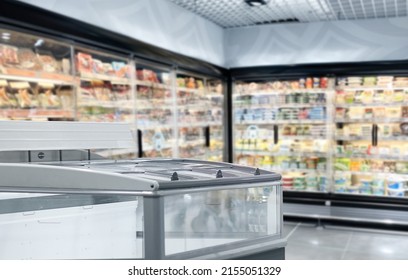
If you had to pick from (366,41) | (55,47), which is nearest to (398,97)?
(366,41)

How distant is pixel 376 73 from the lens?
19.4 feet

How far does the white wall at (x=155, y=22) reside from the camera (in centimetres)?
396

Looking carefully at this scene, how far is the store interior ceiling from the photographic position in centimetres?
541

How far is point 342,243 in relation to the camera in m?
5.23

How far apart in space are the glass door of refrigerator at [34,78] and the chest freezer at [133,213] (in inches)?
58.5

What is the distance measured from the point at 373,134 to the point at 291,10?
2200mm

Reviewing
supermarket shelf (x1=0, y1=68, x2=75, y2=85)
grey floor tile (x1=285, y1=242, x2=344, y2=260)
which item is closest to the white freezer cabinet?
supermarket shelf (x1=0, y1=68, x2=75, y2=85)

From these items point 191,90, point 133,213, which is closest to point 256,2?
point 191,90

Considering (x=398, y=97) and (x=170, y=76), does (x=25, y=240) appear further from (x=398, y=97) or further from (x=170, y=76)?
(x=398, y=97)

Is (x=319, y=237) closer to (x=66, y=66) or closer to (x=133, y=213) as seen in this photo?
(x=66, y=66)

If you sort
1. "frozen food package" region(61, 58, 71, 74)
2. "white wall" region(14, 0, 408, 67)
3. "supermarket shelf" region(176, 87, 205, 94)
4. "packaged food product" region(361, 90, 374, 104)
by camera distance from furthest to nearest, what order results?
"packaged food product" region(361, 90, 374, 104) → "supermarket shelf" region(176, 87, 205, 94) → "white wall" region(14, 0, 408, 67) → "frozen food package" region(61, 58, 71, 74)

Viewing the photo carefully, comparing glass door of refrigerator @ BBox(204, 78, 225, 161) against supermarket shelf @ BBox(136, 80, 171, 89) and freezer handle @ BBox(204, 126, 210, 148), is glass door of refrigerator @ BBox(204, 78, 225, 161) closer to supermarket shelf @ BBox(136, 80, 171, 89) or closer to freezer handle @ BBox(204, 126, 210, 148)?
freezer handle @ BBox(204, 126, 210, 148)

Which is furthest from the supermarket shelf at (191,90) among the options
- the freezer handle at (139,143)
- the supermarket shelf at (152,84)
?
the freezer handle at (139,143)

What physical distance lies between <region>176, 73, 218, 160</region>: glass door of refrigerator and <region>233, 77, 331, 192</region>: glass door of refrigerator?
1.66ft
